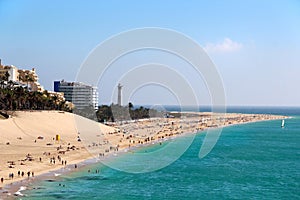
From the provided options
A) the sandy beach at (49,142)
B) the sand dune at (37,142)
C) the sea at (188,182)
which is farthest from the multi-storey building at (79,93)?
the sea at (188,182)

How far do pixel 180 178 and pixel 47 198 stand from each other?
1636 centimetres

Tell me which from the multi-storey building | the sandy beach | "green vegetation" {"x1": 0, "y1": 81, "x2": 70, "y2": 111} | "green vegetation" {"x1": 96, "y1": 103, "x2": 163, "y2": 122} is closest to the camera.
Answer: the sandy beach

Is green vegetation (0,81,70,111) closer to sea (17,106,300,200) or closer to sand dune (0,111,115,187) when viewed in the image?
sand dune (0,111,115,187)

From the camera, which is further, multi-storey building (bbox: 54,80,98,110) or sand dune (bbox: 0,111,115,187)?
multi-storey building (bbox: 54,80,98,110)

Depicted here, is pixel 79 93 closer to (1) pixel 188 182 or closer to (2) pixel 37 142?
(2) pixel 37 142

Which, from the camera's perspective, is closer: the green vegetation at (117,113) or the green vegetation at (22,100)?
the green vegetation at (22,100)

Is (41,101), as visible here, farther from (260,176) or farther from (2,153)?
(260,176)

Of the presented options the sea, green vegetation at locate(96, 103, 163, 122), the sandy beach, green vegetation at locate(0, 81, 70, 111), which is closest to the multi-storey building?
green vegetation at locate(96, 103, 163, 122)

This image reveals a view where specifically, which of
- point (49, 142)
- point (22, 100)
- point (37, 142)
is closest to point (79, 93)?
point (22, 100)

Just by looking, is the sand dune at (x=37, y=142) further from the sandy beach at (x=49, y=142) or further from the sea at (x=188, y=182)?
the sea at (x=188, y=182)

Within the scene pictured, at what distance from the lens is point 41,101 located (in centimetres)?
9325

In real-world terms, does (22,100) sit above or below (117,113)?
above

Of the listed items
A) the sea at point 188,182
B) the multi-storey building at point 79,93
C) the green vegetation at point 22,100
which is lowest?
the sea at point 188,182

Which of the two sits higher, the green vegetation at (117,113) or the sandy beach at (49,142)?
the green vegetation at (117,113)
